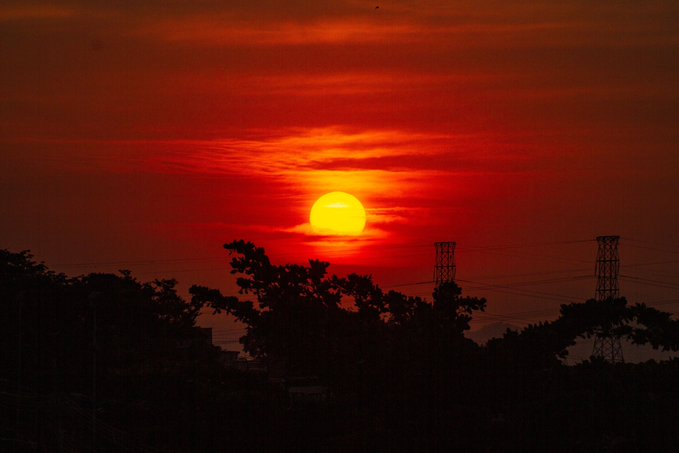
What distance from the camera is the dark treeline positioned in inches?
1849

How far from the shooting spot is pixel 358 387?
178 feet

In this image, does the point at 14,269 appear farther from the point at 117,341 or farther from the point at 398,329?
the point at 398,329

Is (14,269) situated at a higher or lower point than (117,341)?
higher

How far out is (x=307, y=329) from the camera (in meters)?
65.4

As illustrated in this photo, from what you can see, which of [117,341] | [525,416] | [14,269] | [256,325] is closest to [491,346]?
[525,416]

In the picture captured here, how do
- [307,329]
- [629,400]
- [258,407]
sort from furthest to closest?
[307,329]
[258,407]
[629,400]

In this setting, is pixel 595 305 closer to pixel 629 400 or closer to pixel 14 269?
pixel 629 400

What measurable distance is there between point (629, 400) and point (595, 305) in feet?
27.5

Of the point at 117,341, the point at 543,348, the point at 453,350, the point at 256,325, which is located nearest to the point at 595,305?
the point at 543,348

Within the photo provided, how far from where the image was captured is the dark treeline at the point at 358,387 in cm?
4697

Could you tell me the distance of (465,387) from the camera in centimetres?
5116

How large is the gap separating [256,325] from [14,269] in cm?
2156

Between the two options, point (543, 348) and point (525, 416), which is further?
point (543, 348)

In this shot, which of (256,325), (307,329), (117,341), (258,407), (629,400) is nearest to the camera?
(629,400)
